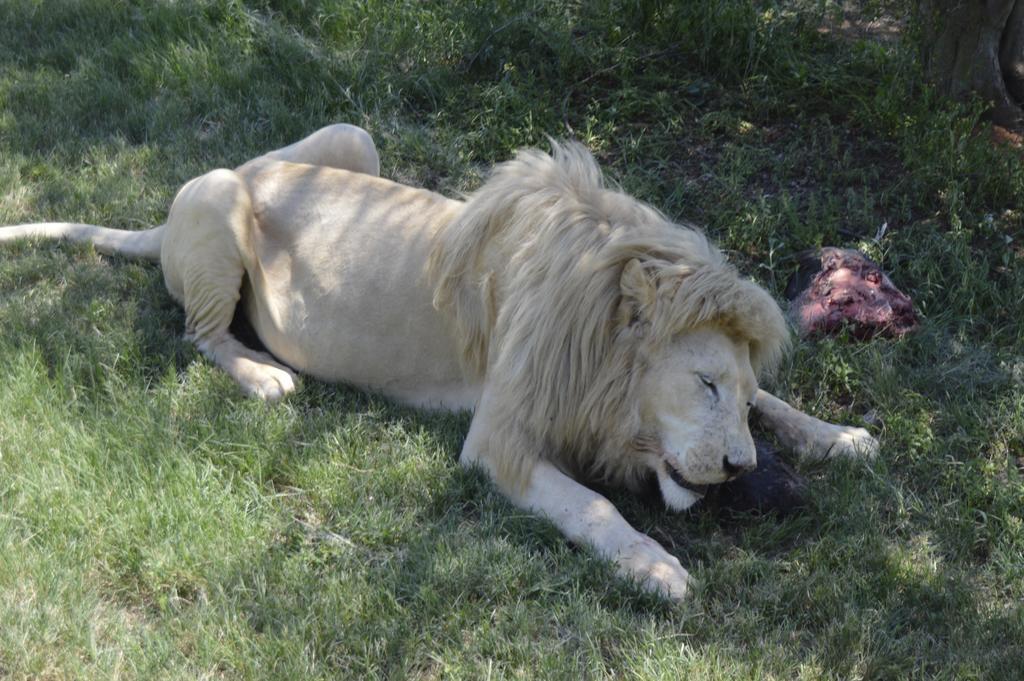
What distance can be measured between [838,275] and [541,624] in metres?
2.42

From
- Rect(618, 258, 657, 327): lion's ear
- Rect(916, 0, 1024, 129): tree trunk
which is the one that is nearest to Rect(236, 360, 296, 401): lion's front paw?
Rect(618, 258, 657, 327): lion's ear

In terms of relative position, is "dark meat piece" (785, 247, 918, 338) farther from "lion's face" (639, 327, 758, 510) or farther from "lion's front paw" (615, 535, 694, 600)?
"lion's front paw" (615, 535, 694, 600)

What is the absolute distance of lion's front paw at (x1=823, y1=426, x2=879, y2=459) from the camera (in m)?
4.07

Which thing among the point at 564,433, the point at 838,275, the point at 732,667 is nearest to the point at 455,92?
the point at 838,275

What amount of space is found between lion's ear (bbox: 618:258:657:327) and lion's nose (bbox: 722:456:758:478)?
496mm

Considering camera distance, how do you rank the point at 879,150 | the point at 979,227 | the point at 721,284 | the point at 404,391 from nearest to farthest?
the point at 721,284 → the point at 404,391 → the point at 979,227 → the point at 879,150

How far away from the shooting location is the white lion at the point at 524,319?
3539 mm

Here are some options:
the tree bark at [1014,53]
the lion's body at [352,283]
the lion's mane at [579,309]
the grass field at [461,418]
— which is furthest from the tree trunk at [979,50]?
the lion's body at [352,283]

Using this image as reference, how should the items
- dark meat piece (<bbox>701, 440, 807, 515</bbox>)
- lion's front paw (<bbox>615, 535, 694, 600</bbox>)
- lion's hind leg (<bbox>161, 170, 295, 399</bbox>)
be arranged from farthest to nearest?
lion's hind leg (<bbox>161, 170, 295, 399</bbox>) < dark meat piece (<bbox>701, 440, 807, 515</bbox>) < lion's front paw (<bbox>615, 535, 694, 600</bbox>)

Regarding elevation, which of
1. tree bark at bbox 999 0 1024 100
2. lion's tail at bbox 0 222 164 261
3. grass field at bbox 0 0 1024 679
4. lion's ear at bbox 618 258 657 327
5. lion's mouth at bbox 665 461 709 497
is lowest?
lion's tail at bbox 0 222 164 261

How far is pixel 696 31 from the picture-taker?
6469 millimetres

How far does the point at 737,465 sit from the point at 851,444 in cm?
84

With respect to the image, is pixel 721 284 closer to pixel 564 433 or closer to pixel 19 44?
pixel 564 433

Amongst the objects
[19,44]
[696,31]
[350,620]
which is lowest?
[19,44]
